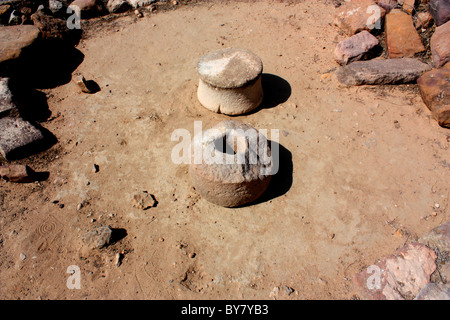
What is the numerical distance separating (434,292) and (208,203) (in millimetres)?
2675

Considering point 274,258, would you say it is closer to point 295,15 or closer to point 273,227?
point 273,227

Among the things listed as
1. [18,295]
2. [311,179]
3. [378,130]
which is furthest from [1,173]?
[378,130]

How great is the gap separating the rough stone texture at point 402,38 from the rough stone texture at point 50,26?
21.8ft

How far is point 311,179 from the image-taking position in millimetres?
4496

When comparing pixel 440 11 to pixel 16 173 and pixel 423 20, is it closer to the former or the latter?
pixel 423 20

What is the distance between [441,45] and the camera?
5.75 metres

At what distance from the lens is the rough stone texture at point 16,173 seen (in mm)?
4449

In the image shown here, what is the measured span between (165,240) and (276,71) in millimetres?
3873

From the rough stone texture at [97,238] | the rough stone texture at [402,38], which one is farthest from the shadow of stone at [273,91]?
the rough stone texture at [97,238]

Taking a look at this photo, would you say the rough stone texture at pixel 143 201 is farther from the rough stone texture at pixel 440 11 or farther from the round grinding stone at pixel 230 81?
the rough stone texture at pixel 440 11

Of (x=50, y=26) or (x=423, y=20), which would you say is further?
(x=50, y=26)

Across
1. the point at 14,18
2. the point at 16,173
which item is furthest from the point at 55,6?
the point at 16,173

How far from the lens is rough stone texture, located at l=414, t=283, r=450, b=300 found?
3098 millimetres

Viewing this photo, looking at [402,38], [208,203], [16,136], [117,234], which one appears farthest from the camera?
[402,38]
